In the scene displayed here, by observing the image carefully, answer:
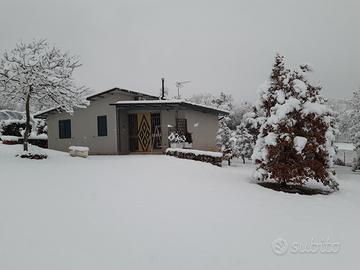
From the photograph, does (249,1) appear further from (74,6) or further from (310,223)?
(310,223)

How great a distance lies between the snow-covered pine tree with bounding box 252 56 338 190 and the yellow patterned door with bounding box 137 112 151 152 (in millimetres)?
10213

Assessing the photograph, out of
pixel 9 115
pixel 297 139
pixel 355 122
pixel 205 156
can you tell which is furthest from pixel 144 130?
pixel 9 115

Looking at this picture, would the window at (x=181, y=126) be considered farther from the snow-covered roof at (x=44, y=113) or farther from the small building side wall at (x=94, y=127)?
the snow-covered roof at (x=44, y=113)

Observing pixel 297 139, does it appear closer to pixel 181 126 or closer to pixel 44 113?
pixel 181 126

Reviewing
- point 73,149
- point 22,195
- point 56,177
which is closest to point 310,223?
point 22,195

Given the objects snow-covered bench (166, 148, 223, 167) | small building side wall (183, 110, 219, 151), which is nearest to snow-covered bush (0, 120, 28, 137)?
small building side wall (183, 110, 219, 151)

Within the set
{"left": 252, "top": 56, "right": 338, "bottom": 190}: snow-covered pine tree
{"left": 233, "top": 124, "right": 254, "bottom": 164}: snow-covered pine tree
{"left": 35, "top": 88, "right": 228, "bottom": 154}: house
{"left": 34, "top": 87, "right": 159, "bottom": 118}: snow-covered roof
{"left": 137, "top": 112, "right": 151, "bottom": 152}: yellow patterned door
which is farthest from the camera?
{"left": 233, "top": 124, "right": 254, "bottom": 164}: snow-covered pine tree

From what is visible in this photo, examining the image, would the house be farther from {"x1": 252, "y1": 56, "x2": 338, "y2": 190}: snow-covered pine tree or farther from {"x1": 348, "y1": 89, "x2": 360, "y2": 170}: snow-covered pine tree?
{"x1": 348, "y1": 89, "x2": 360, "y2": 170}: snow-covered pine tree

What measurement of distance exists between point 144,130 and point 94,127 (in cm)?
331

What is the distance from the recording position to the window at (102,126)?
2106cm

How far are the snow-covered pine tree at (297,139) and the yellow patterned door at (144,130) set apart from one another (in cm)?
1021

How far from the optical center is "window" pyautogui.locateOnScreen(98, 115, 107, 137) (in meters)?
21.1

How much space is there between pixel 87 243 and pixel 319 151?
9.47 metres

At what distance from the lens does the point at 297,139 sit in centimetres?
1152
